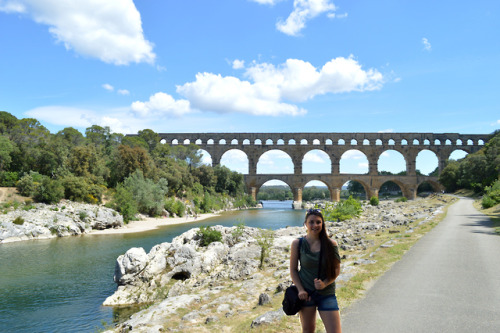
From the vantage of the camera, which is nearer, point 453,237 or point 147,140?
point 453,237

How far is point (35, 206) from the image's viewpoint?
2441 cm

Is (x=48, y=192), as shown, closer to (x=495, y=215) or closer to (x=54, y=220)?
(x=54, y=220)

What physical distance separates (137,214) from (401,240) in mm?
25158

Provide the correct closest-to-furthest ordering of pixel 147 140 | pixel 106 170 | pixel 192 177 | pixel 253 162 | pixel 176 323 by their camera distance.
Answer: pixel 176 323 → pixel 106 170 → pixel 192 177 → pixel 147 140 → pixel 253 162

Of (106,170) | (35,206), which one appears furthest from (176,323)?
(106,170)

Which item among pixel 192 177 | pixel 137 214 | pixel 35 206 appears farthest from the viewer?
pixel 192 177

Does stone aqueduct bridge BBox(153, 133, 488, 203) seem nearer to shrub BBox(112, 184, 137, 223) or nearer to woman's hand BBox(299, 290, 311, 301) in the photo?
shrub BBox(112, 184, 137, 223)

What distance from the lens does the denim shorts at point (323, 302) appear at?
10.5 ft

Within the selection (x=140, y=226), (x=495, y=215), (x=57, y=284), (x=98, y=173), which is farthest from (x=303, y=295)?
(x=98, y=173)

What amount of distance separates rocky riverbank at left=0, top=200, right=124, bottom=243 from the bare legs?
70.7ft

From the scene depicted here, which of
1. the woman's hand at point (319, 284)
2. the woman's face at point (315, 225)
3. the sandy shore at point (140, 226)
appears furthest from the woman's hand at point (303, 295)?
the sandy shore at point (140, 226)

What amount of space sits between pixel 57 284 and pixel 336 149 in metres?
51.5

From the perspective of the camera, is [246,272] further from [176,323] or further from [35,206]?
[35,206]

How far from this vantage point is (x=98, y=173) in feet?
109
